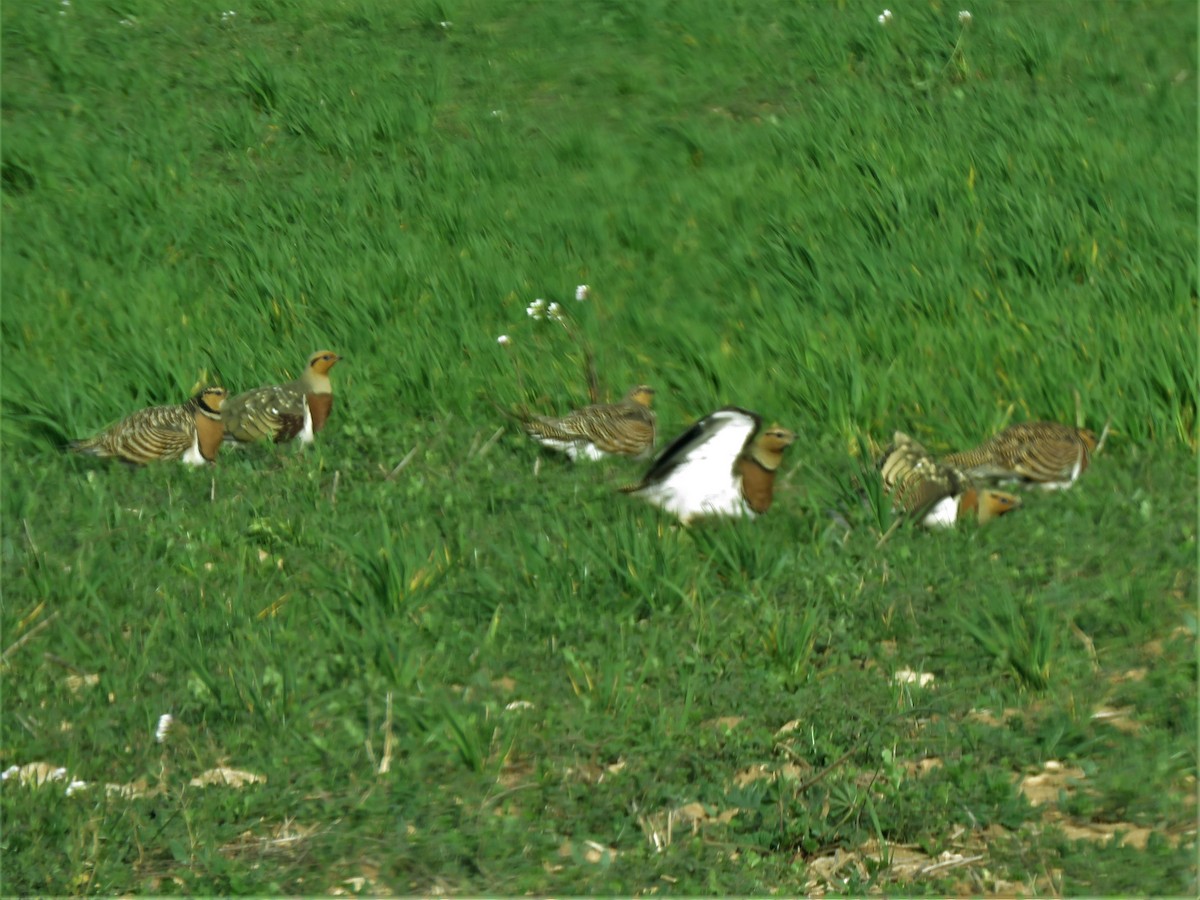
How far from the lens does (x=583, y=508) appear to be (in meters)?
6.98

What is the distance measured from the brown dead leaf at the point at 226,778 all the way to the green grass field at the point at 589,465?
20mm

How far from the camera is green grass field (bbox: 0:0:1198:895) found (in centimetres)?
482

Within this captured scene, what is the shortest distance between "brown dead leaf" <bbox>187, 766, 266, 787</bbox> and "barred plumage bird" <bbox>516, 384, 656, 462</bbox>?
2.98m

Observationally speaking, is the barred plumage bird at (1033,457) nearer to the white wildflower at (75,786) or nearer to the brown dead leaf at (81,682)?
the brown dead leaf at (81,682)

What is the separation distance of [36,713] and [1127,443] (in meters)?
5.28

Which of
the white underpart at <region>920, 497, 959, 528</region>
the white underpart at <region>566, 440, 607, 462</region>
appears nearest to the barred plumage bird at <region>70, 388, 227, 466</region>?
the white underpart at <region>566, 440, 607, 462</region>

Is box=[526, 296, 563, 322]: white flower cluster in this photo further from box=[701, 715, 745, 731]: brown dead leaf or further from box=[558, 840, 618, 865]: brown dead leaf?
box=[558, 840, 618, 865]: brown dead leaf

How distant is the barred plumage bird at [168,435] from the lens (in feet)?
25.3

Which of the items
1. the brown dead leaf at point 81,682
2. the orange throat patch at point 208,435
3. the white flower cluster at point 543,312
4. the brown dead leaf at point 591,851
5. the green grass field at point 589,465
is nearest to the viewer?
the brown dead leaf at point 591,851

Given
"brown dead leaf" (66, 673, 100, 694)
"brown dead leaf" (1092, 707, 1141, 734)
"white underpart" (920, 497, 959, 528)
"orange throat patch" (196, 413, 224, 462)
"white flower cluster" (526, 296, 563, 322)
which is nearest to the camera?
"brown dead leaf" (1092, 707, 1141, 734)

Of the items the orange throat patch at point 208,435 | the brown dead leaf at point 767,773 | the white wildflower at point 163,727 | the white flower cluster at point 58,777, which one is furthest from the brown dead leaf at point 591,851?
the orange throat patch at point 208,435

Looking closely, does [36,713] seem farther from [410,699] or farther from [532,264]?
[532,264]

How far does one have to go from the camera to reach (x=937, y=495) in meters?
6.52

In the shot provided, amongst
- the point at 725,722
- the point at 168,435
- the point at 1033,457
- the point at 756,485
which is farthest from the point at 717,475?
the point at 168,435
